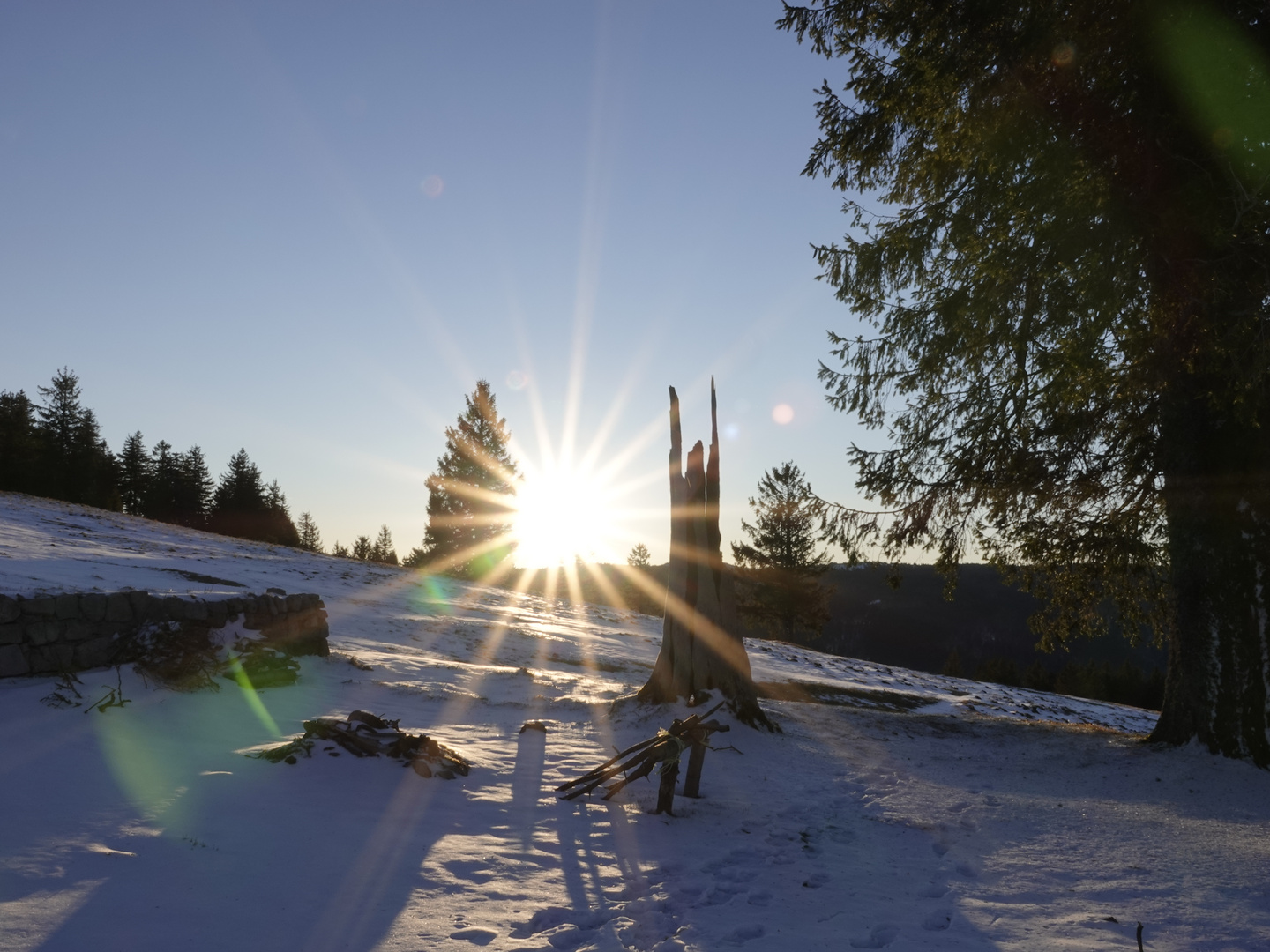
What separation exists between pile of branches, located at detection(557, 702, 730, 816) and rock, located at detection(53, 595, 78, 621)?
16.7 feet

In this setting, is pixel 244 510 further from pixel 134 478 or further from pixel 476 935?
pixel 476 935

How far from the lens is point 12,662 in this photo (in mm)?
6762

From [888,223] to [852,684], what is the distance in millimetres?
12745

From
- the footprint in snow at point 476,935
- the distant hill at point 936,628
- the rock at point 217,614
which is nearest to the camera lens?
the footprint in snow at point 476,935

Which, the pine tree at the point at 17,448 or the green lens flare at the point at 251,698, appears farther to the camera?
the pine tree at the point at 17,448

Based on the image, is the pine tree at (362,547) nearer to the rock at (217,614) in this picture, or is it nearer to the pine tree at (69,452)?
the pine tree at (69,452)

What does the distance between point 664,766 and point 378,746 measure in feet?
8.56

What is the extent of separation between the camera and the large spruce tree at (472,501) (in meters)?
44.0

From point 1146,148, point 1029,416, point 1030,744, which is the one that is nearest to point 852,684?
point 1030,744

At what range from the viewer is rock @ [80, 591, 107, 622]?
736cm

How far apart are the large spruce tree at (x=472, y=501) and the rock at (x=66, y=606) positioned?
36.8 metres

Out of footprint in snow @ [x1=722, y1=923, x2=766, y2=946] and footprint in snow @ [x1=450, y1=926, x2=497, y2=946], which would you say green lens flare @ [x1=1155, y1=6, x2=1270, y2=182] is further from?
footprint in snow @ [x1=450, y1=926, x2=497, y2=946]

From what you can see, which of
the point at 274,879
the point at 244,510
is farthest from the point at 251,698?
the point at 244,510

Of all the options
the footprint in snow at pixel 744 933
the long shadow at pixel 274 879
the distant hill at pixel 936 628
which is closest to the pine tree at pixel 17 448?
the long shadow at pixel 274 879
